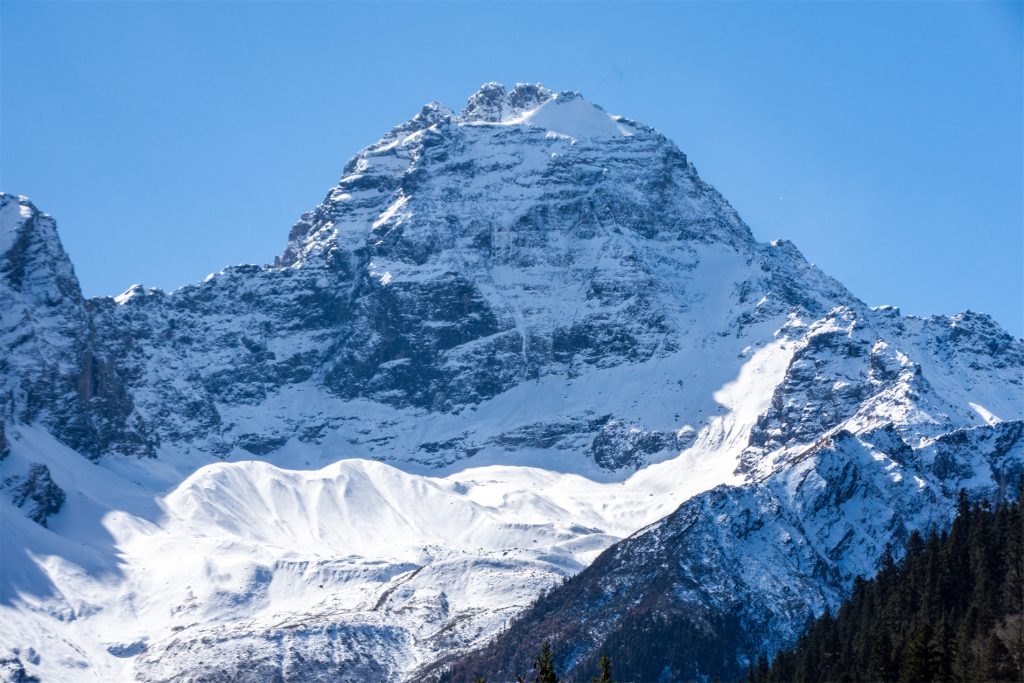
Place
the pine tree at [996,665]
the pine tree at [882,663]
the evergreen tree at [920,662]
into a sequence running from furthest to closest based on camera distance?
the pine tree at [882,663]
the evergreen tree at [920,662]
the pine tree at [996,665]

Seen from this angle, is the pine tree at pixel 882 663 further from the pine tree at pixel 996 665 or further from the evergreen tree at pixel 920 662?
the pine tree at pixel 996 665

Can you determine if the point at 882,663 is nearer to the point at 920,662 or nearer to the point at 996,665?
the point at 920,662

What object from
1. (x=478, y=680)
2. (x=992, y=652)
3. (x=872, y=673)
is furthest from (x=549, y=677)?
(x=872, y=673)

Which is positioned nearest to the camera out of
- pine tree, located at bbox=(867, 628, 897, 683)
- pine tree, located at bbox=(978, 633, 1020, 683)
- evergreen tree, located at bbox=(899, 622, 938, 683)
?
pine tree, located at bbox=(978, 633, 1020, 683)

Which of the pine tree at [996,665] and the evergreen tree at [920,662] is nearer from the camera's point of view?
Result: the pine tree at [996,665]

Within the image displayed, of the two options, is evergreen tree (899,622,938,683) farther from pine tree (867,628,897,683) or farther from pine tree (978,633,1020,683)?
pine tree (867,628,897,683)

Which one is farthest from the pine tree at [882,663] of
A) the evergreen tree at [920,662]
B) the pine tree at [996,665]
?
the pine tree at [996,665]

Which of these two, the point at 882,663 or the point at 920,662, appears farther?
the point at 882,663

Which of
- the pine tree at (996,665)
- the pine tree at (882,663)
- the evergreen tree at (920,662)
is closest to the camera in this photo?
the pine tree at (996,665)

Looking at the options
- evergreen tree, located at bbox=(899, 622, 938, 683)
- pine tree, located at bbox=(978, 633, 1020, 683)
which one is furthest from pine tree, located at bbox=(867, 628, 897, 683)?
pine tree, located at bbox=(978, 633, 1020, 683)

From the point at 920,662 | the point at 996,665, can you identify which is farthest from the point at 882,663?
the point at 996,665

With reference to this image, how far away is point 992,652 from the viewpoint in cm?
17525

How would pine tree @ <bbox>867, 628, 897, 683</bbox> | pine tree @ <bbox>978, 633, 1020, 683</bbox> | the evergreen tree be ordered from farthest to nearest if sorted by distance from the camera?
pine tree @ <bbox>867, 628, 897, 683</bbox> → the evergreen tree → pine tree @ <bbox>978, 633, 1020, 683</bbox>

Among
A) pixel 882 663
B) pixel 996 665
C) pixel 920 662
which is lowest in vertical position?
pixel 996 665
